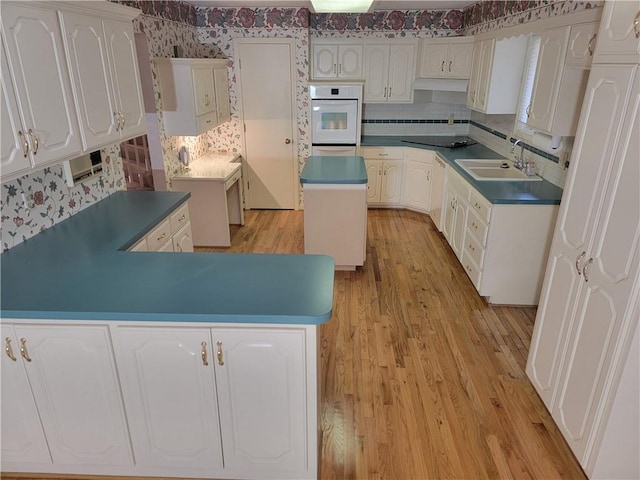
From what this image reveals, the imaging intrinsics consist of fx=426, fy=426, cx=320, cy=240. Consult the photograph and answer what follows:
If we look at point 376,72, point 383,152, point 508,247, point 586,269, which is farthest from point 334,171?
point 586,269

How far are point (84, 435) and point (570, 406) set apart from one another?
7.47 feet

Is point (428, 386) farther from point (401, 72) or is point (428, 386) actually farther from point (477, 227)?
point (401, 72)

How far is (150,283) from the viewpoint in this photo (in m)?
1.86

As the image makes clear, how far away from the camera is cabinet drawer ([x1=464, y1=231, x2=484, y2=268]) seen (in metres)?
3.41

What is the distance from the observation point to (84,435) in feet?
6.24

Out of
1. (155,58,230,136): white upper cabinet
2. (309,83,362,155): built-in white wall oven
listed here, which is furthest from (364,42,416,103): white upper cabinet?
(155,58,230,136): white upper cabinet

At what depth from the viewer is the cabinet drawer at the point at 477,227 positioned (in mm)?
3312

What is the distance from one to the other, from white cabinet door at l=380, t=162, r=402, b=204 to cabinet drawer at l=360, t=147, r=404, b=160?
0.09 m

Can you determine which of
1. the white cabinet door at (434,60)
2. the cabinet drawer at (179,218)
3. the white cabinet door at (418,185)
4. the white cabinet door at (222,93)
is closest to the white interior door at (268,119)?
the white cabinet door at (222,93)

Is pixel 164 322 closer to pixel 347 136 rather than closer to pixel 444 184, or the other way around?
pixel 444 184

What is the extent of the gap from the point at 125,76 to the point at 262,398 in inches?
82.1

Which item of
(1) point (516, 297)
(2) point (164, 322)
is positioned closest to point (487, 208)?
(1) point (516, 297)

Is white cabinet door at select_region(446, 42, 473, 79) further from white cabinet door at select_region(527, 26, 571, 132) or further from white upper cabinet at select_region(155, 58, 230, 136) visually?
white upper cabinet at select_region(155, 58, 230, 136)

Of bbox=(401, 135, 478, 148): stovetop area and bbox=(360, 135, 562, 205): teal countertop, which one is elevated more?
bbox=(401, 135, 478, 148): stovetop area
